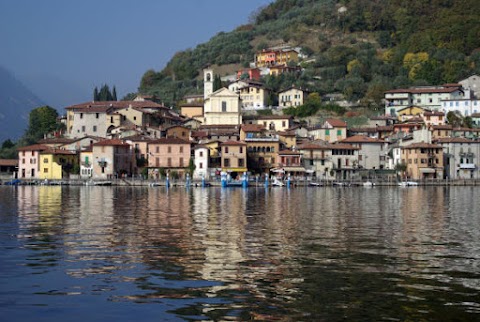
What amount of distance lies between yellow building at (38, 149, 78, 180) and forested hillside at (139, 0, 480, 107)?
3988 cm

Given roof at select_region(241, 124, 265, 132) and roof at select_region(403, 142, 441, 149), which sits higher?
roof at select_region(241, 124, 265, 132)

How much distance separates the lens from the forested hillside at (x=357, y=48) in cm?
12188

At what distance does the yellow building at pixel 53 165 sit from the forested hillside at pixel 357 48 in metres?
39.9

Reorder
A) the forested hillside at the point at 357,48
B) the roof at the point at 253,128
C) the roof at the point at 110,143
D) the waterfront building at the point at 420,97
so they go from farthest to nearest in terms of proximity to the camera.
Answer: the forested hillside at the point at 357,48
the waterfront building at the point at 420,97
the roof at the point at 253,128
the roof at the point at 110,143

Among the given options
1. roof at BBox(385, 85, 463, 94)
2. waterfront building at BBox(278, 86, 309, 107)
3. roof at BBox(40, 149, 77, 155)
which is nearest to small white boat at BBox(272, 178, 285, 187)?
roof at BBox(40, 149, 77, 155)

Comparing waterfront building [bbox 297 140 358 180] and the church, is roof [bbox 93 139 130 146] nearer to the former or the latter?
the church

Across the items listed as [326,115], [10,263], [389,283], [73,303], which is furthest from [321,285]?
[326,115]

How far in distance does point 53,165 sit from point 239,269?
76773mm

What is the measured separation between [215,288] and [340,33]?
141 meters

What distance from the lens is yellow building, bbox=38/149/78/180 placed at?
92.1 m

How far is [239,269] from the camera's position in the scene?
19.3m

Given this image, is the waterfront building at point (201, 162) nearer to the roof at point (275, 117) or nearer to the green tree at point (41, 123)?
the roof at point (275, 117)

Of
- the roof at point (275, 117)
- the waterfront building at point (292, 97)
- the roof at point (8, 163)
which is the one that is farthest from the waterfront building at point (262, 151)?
the roof at point (8, 163)

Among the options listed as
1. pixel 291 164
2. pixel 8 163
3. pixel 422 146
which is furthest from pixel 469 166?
pixel 8 163
